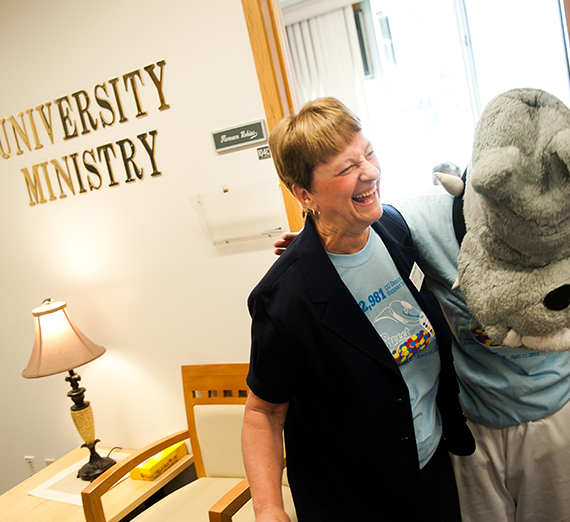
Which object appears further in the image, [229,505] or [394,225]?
[229,505]

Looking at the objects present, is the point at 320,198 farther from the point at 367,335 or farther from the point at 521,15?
the point at 521,15

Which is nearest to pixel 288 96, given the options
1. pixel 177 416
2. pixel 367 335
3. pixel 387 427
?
pixel 367 335

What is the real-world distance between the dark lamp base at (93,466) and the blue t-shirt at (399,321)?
1781 mm

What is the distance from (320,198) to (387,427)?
1.62ft

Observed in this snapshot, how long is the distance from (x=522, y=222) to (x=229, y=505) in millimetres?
1252

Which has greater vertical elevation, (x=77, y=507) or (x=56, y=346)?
(x=56, y=346)

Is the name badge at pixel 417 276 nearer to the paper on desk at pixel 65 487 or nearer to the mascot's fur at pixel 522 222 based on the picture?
the mascot's fur at pixel 522 222

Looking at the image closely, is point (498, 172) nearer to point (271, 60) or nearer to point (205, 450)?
point (271, 60)

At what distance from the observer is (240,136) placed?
1.84 meters

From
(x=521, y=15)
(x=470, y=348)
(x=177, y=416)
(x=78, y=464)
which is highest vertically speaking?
(x=521, y=15)

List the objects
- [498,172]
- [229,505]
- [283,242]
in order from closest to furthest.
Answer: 1. [498,172]
2. [283,242]
3. [229,505]

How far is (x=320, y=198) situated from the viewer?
0.96 m

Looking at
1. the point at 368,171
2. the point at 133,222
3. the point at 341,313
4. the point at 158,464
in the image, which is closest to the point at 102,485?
the point at 158,464

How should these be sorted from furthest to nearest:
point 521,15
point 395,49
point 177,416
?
point 395,49 < point 521,15 < point 177,416
